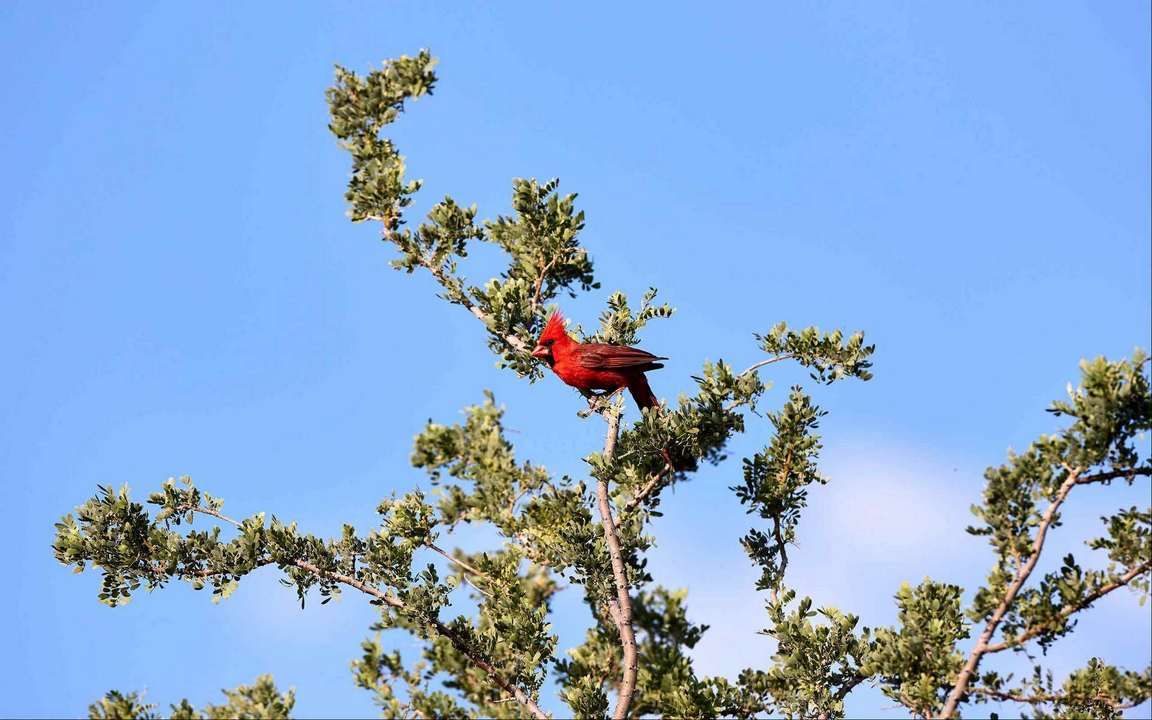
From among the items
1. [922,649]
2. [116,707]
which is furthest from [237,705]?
[922,649]

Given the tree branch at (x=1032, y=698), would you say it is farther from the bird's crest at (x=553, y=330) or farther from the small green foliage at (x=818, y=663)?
the bird's crest at (x=553, y=330)

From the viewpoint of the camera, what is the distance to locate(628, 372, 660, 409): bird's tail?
45.1 feet

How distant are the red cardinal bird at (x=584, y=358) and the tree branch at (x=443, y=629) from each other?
2.99 meters

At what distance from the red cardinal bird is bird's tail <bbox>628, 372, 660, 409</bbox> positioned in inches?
14.2

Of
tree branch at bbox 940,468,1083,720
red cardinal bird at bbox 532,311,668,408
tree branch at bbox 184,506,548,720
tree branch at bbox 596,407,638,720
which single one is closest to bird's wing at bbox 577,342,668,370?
red cardinal bird at bbox 532,311,668,408

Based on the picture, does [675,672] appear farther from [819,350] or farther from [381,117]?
[381,117]

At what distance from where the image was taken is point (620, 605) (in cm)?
1178

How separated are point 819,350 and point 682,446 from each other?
5.86 feet

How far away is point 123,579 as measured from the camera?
12.3 metres

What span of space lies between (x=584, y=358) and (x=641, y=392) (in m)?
1.06

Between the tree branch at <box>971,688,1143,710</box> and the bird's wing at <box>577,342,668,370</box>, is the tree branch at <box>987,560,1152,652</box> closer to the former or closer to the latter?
the tree branch at <box>971,688,1143,710</box>

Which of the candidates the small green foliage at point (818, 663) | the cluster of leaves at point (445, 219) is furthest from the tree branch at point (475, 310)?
the small green foliage at point (818, 663)

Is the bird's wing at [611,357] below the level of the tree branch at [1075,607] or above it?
above

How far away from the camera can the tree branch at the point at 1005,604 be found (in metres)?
10.3
